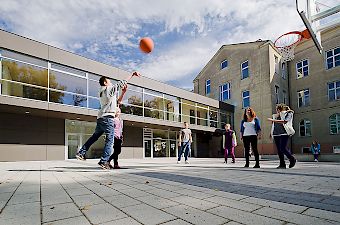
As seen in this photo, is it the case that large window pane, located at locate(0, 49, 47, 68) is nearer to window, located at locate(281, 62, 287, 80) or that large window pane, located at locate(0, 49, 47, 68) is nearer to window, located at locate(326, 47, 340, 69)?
window, located at locate(281, 62, 287, 80)

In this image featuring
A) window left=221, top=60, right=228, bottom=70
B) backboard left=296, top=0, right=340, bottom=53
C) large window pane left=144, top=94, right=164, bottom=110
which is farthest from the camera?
window left=221, top=60, right=228, bottom=70

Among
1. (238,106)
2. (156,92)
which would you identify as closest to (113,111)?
(156,92)

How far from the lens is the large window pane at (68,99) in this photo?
50.2 feet

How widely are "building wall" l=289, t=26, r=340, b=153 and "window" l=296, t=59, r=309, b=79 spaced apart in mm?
409

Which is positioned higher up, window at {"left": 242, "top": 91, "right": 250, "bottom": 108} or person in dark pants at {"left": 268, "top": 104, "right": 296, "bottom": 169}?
window at {"left": 242, "top": 91, "right": 250, "bottom": 108}

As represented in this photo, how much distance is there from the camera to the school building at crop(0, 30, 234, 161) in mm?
13969

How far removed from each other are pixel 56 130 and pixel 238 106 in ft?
70.4

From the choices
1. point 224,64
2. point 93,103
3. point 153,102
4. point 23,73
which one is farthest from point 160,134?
point 224,64

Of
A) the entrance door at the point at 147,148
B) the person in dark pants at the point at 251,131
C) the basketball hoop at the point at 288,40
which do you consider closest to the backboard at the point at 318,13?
the basketball hoop at the point at 288,40

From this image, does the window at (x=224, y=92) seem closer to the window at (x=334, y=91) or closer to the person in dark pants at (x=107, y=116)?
the window at (x=334, y=91)

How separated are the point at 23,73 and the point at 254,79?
23.7 m

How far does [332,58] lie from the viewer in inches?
1000

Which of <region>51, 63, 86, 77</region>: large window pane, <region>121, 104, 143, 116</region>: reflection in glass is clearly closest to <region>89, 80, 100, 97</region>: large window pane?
<region>51, 63, 86, 77</region>: large window pane

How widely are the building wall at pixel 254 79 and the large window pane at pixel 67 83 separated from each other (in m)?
19.4
